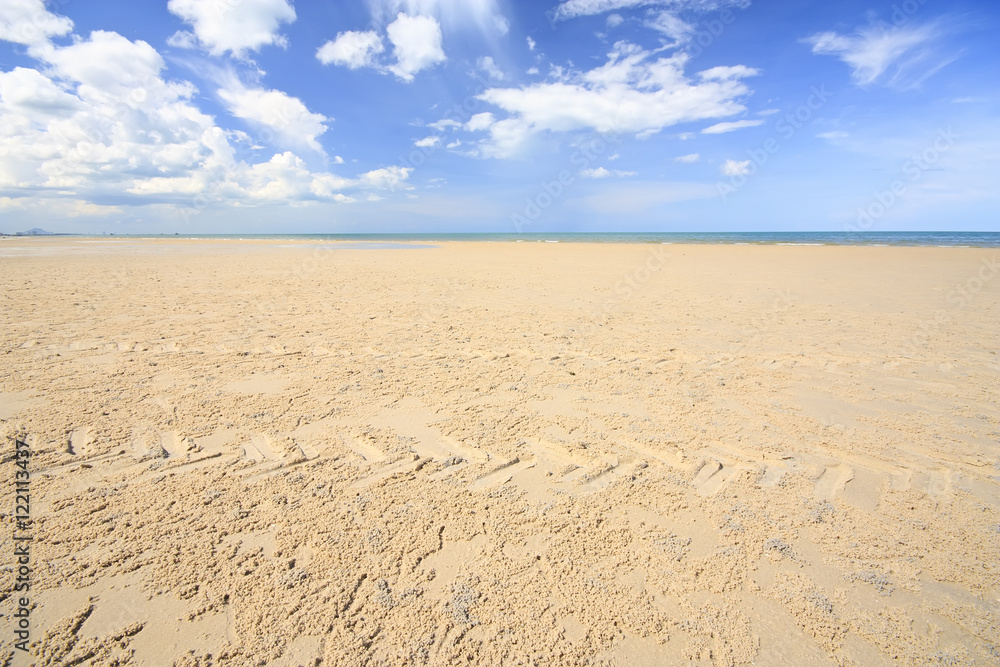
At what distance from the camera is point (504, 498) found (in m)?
2.69

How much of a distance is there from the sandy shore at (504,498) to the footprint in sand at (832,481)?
3 cm

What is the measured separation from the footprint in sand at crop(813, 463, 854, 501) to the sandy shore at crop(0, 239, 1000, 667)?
0.03 m

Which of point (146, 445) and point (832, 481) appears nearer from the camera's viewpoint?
point (832, 481)

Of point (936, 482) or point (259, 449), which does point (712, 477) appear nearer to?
point (936, 482)

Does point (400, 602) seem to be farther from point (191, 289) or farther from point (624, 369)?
point (191, 289)

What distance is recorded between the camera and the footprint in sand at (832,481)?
9.11 feet

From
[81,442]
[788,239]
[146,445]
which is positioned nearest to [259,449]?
[146,445]

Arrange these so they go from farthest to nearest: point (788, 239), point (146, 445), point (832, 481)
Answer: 1. point (788, 239)
2. point (146, 445)
3. point (832, 481)

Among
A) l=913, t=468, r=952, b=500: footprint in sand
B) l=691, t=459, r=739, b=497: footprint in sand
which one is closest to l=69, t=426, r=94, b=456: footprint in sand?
l=691, t=459, r=739, b=497: footprint in sand

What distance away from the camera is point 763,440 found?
345 centimetres

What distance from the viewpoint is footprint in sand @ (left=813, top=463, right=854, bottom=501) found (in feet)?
9.11

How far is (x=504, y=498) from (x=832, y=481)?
7.21ft

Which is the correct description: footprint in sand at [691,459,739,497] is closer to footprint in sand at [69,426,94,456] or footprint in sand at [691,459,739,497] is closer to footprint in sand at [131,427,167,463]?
footprint in sand at [131,427,167,463]

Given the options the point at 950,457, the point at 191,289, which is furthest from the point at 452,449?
the point at 191,289
